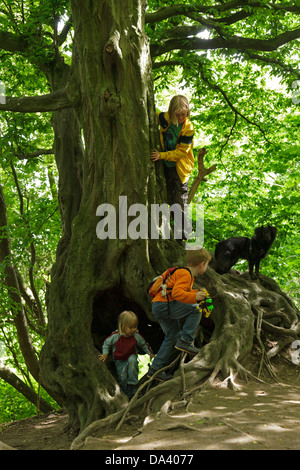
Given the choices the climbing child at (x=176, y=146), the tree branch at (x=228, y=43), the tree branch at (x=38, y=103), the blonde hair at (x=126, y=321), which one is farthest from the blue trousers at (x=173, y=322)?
the tree branch at (x=228, y=43)

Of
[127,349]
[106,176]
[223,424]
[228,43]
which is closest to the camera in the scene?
[223,424]

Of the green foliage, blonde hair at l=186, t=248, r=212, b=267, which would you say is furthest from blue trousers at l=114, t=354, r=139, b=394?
the green foliage

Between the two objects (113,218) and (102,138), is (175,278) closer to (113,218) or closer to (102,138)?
(113,218)

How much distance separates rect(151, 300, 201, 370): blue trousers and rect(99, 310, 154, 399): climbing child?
28 centimetres

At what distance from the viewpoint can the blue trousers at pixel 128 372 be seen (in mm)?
5613

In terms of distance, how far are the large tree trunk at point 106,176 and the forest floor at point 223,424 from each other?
1382mm

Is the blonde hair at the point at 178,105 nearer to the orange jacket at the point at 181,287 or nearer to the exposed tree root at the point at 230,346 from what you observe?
the exposed tree root at the point at 230,346

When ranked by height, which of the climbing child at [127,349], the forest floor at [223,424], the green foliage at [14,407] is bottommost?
the green foliage at [14,407]

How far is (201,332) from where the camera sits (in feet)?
20.5

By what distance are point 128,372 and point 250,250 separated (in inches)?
134

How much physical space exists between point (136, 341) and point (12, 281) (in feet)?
24.0

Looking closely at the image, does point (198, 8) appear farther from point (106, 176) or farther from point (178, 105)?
point (106, 176)

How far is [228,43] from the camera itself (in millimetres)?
8867

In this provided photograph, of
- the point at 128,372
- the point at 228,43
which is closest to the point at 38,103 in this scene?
the point at 228,43
